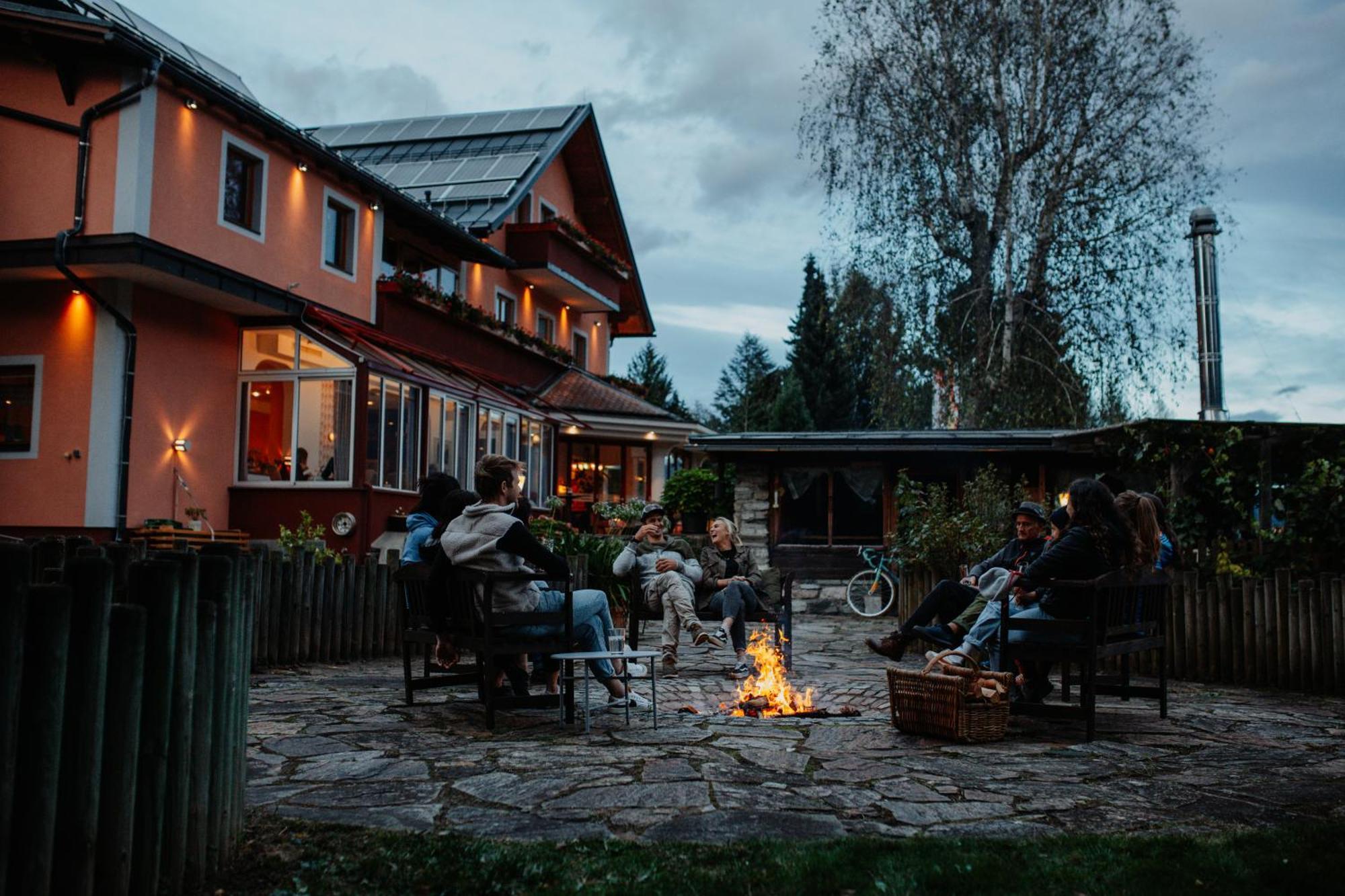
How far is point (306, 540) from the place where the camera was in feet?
44.5

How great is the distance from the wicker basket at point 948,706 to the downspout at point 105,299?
11.1 meters

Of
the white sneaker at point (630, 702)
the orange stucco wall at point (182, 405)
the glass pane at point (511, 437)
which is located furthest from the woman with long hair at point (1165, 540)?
the glass pane at point (511, 437)

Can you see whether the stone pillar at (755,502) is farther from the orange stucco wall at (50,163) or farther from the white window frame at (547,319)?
the orange stucco wall at (50,163)

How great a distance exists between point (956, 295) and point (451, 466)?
10.9 metres

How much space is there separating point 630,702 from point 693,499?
17.2 meters

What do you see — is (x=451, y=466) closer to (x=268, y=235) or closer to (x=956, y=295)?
(x=268, y=235)

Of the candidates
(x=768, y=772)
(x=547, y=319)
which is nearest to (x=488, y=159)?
(x=547, y=319)

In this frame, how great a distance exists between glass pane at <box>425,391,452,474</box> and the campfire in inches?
452

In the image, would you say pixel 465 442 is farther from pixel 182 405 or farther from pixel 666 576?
pixel 666 576

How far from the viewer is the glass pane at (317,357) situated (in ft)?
54.6

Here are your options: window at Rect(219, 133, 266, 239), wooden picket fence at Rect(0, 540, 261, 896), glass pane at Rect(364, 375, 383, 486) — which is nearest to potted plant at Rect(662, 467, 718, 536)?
glass pane at Rect(364, 375, 383, 486)

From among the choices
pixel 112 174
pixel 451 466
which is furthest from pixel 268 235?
pixel 451 466

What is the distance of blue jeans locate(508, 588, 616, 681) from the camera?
6.68m

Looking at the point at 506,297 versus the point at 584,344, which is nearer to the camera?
the point at 506,297
